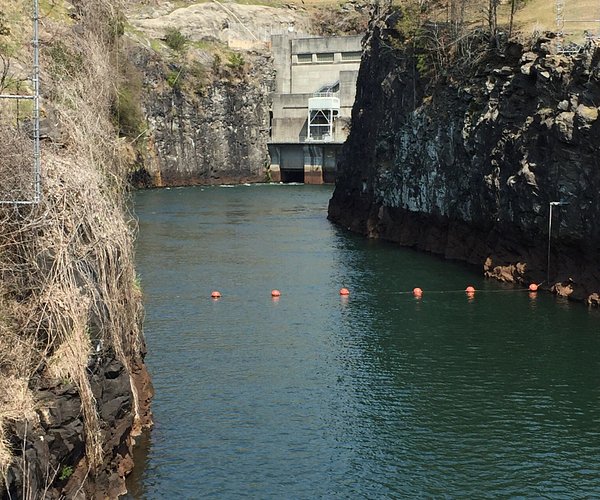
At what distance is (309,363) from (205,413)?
26.9ft

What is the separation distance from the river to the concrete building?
85.0 m

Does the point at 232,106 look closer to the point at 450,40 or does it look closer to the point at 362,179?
the point at 362,179

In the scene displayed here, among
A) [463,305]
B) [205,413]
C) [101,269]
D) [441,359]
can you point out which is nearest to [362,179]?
[463,305]

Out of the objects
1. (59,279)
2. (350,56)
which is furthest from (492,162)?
(350,56)

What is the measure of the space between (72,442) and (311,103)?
13302 centimetres

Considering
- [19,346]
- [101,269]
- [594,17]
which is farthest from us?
[594,17]

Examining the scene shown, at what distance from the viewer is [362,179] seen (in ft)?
314

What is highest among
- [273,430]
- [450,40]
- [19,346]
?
[450,40]

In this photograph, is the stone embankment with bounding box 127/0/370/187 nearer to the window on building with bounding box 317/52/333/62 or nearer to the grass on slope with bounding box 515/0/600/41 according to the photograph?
the window on building with bounding box 317/52/333/62

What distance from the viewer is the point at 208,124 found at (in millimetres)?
151375

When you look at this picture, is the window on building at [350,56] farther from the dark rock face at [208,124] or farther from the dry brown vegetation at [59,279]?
the dry brown vegetation at [59,279]

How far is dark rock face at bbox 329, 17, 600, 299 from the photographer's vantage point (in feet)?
178

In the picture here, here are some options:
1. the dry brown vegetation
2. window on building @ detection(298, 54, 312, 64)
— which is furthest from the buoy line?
window on building @ detection(298, 54, 312, 64)

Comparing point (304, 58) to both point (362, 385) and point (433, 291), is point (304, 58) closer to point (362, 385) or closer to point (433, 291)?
point (433, 291)
